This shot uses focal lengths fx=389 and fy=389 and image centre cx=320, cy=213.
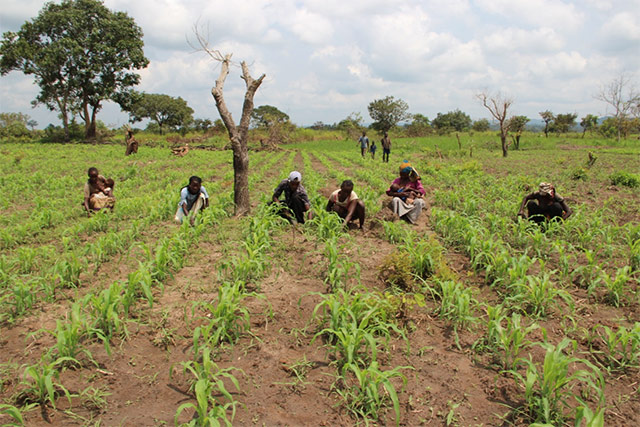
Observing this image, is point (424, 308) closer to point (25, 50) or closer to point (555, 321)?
point (555, 321)

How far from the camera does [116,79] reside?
29250 mm

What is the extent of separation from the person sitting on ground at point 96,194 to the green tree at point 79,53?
25268 millimetres

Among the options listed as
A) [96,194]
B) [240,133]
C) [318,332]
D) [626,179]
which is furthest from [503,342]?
[626,179]

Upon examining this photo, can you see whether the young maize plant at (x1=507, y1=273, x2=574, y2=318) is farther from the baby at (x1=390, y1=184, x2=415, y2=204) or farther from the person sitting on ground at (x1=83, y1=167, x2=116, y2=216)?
the person sitting on ground at (x1=83, y1=167, x2=116, y2=216)

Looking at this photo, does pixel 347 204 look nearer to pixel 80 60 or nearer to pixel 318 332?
pixel 318 332

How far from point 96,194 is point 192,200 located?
2.08 metres

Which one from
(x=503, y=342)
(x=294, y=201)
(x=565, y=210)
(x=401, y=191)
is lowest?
(x=503, y=342)

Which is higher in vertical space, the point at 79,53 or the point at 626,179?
Result: the point at 79,53

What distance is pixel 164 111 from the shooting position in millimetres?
47531

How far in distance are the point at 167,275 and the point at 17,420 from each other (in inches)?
80.2

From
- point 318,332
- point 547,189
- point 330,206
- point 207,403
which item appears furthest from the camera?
point 330,206

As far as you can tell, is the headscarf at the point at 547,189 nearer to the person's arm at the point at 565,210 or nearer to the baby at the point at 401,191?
the person's arm at the point at 565,210

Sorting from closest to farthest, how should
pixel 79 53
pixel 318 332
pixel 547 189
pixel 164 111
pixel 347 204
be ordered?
pixel 318 332
pixel 547 189
pixel 347 204
pixel 79 53
pixel 164 111

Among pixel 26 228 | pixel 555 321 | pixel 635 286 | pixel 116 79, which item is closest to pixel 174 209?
pixel 26 228
